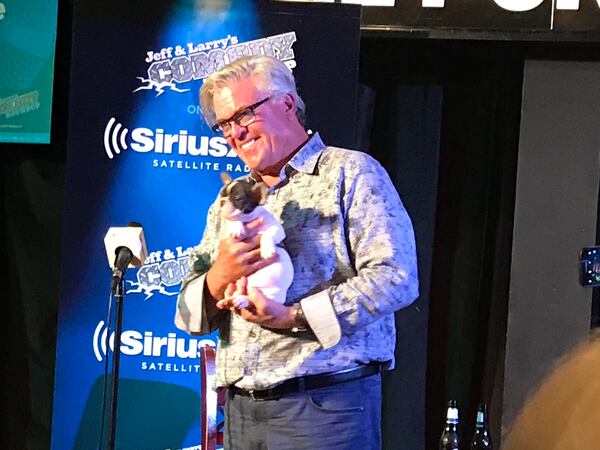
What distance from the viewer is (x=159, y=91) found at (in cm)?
311

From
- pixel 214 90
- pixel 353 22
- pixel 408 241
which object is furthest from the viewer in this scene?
pixel 353 22

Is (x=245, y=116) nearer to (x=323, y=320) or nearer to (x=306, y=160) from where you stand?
(x=306, y=160)

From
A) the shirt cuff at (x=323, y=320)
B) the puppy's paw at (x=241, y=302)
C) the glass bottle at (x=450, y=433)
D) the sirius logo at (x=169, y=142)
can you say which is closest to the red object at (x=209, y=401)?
the puppy's paw at (x=241, y=302)

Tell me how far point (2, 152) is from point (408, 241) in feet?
7.15

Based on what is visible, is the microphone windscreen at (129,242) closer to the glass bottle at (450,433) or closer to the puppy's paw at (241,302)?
the puppy's paw at (241,302)

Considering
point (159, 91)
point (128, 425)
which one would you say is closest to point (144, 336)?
point (128, 425)

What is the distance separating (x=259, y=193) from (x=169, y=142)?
1.01 meters

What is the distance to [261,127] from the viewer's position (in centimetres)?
233

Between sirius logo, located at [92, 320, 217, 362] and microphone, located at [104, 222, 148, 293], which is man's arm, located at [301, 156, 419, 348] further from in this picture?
sirius logo, located at [92, 320, 217, 362]

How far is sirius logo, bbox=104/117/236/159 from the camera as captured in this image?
10.2 feet

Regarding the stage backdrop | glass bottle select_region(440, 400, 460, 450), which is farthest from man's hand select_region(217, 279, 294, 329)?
glass bottle select_region(440, 400, 460, 450)

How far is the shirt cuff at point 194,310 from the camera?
220cm

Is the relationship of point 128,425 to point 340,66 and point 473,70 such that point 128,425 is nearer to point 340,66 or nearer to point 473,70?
point 340,66

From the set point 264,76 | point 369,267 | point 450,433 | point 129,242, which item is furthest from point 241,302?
point 450,433
